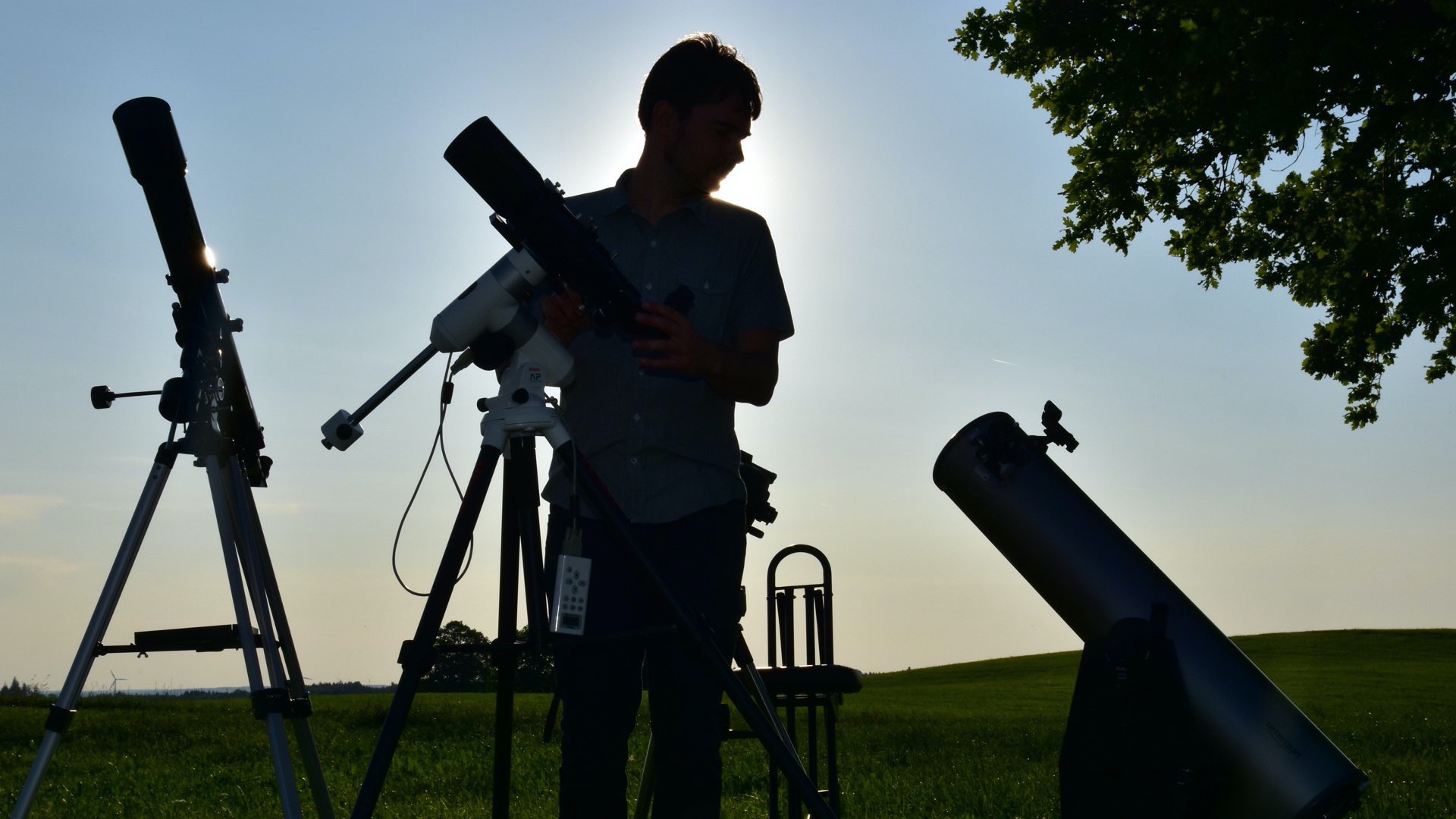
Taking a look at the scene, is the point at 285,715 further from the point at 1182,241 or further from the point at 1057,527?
the point at 1182,241

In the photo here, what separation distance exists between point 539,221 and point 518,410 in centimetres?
50

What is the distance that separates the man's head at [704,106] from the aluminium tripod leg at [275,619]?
6.23 ft

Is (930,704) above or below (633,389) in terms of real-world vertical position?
below

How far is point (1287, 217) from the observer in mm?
12039

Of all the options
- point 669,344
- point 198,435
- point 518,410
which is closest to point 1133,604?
point 669,344

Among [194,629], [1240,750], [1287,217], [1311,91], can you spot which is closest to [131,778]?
[194,629]

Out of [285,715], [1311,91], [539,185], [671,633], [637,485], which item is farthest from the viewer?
[1311,91]

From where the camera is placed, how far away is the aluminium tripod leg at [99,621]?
11.6 feet

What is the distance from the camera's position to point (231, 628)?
3941 mm

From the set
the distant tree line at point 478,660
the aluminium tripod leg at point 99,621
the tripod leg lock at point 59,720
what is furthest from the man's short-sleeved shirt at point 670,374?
the tripod leg lock at point 59,720

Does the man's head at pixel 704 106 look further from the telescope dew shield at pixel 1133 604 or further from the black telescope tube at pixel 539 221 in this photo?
the telescope dew shield at pixel 1133 604

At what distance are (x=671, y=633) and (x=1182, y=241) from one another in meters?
10.7

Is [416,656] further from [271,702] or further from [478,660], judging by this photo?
[271,702]

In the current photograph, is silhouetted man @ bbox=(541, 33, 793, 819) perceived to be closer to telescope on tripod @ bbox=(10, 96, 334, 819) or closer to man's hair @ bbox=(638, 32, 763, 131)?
man's hair @ bbox=(638, 32, 763, 131)
